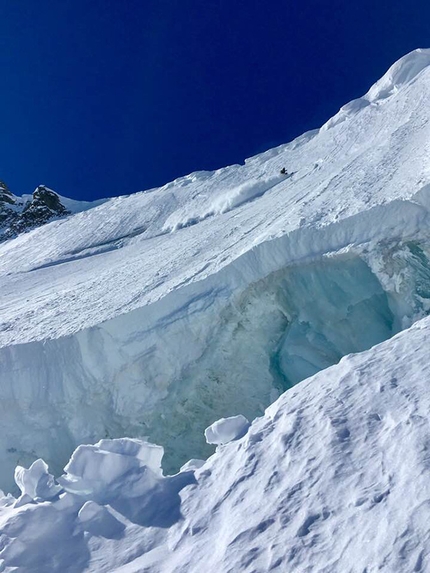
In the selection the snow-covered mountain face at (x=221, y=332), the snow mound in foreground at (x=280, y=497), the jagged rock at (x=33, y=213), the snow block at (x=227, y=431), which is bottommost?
the snow mound in foreground at (x=280, y=497)

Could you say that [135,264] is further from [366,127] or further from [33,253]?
[33,253]

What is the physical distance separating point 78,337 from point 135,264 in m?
3.51

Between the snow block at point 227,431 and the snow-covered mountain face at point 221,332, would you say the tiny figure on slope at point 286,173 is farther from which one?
the snow block at point 227,431

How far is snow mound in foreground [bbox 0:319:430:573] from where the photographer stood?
3402mm

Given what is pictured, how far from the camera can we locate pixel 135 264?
10.7 m

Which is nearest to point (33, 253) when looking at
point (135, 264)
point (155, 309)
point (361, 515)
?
point (135, 264)

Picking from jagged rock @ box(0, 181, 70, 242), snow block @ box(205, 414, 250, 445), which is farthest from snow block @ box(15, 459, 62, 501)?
jagged rock @ box(0, 181, 70, 242)

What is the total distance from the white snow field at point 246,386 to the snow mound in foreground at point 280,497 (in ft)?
0.05

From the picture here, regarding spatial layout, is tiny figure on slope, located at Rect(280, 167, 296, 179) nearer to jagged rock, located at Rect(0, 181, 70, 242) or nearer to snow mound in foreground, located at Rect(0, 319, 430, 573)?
snow mound in foreground, located at Rect(0, 319, 430, 573)

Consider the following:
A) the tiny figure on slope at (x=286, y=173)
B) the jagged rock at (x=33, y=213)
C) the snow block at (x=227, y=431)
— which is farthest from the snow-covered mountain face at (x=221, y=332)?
the jagged rock at (x=33, y=213)

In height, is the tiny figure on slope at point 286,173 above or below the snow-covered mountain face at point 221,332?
above

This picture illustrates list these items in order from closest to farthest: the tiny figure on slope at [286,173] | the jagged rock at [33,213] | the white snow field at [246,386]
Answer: the white snow field at [246,386]
the tiny figure on slope at [286,173]
the jagged rock at [33,213]

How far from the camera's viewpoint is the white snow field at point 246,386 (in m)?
3.73

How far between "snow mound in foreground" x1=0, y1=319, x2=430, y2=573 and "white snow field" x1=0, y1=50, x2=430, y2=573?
15 mm
